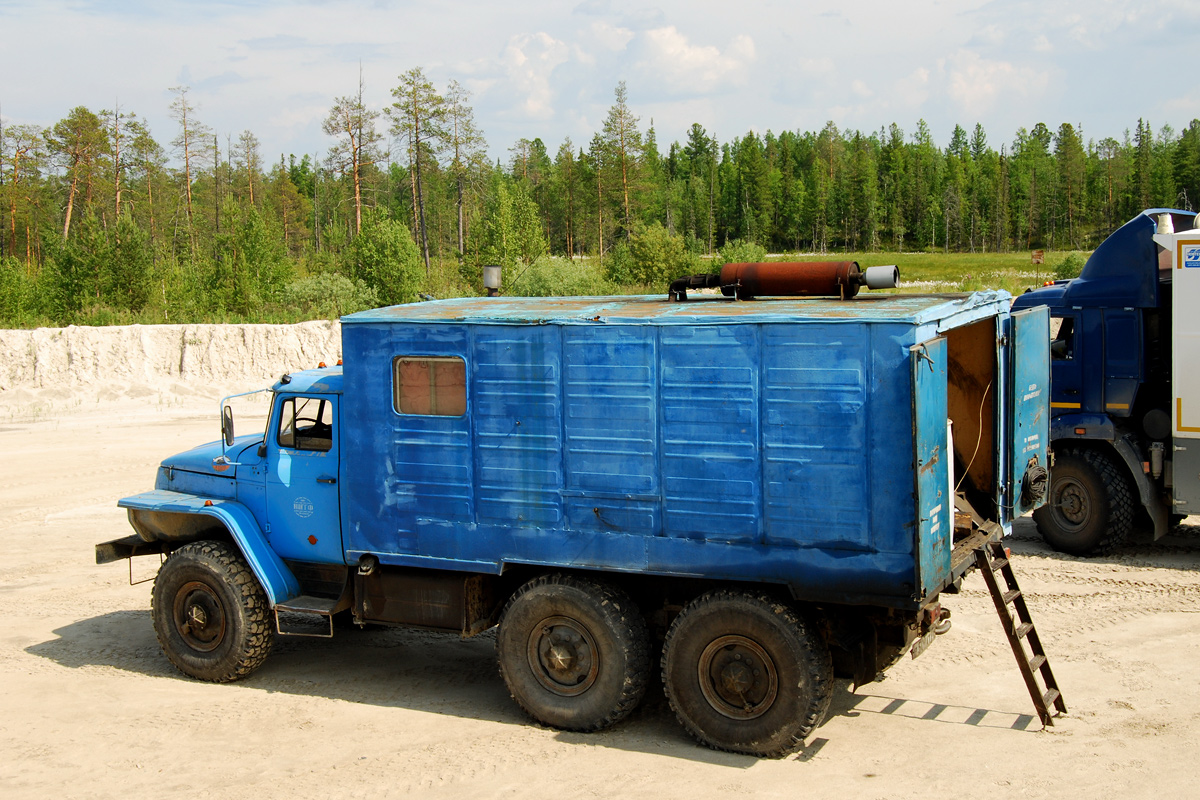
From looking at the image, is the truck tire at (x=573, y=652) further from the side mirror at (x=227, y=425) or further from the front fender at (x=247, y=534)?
the side mirror at (x=227, y=425)

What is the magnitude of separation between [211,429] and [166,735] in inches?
710

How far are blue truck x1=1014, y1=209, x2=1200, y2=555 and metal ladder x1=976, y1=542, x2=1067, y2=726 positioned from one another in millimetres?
4913

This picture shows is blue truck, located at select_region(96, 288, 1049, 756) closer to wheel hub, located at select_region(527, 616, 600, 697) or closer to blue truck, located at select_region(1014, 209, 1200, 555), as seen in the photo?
wheel hub, located at select_region(527, 616, 600, 697)

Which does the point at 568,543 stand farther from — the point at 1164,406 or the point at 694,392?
the point at 1164,406

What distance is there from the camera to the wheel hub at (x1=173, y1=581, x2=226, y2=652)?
29.2 feet

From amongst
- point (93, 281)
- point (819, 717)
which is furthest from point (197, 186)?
point (819, 717)

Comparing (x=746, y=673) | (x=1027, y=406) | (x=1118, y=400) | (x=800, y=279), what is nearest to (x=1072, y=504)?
(x=1118, y=400)

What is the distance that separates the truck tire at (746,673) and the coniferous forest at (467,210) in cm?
2332

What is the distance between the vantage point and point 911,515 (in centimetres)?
649

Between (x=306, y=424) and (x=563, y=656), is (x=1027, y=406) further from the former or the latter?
(x=306, y=424)

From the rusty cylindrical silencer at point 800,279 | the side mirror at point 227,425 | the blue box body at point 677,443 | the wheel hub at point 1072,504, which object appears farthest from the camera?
the wheel hub at point 1072,504

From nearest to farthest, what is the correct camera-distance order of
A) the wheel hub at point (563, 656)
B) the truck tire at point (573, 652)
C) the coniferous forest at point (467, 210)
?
the truck tire at point (573, 652), the wheel hub at point (563, 656), the coniferous forest at point (467, 210)

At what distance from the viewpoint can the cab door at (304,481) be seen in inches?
340

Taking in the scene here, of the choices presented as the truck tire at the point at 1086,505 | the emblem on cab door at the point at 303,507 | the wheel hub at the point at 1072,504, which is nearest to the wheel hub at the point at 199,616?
the emblem on cab door at the point at 303,507
